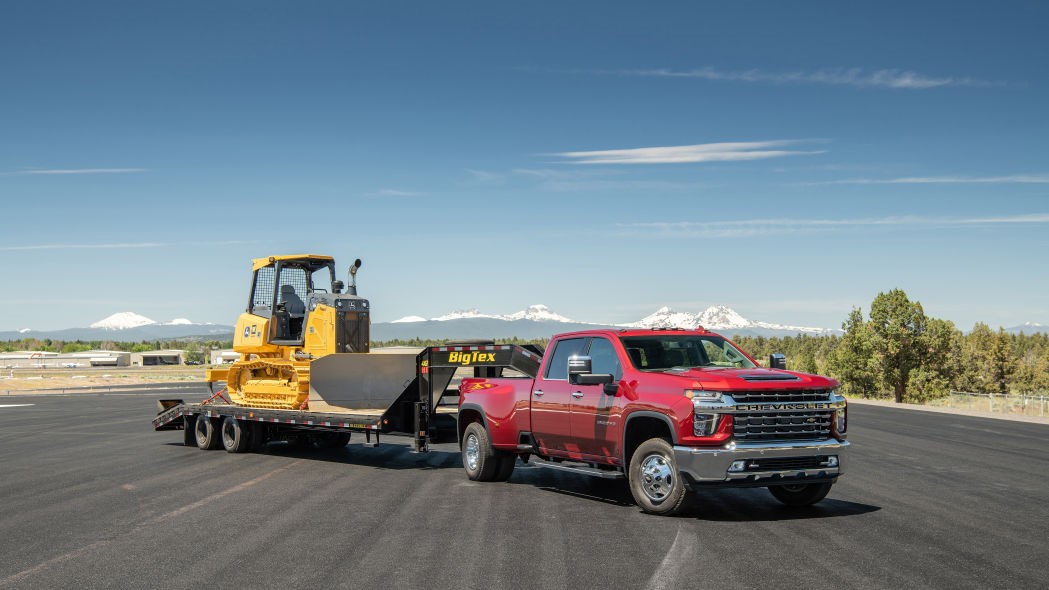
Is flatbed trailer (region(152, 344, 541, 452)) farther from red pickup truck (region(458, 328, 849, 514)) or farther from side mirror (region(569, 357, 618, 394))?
side mirror (region(569, 357, 618, 394))

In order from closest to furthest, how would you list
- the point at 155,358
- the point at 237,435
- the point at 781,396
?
the point at 781,396 < the point at 237,435 < the point at 155,358

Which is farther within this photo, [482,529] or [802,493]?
[802,493]

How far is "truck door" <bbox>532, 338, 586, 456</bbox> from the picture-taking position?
40.4 ft

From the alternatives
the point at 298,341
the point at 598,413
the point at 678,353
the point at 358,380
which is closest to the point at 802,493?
the point at 678,353

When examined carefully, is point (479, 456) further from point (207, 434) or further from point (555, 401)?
point (207, 434)

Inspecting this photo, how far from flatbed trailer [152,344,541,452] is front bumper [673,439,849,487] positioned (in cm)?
524

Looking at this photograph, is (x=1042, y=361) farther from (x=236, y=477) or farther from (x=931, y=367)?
(x=236, y=477)

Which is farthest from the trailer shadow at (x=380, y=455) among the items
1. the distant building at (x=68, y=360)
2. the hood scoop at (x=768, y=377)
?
the distant building at (x=68, y=360)

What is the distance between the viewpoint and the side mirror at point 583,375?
11250mm

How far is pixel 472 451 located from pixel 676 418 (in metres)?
4.83

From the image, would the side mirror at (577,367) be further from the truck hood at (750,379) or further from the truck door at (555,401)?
the truck hood at (750,379)

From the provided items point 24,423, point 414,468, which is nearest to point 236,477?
point 414,468

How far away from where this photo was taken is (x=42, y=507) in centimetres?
1205

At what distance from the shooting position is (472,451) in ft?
46.9
